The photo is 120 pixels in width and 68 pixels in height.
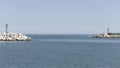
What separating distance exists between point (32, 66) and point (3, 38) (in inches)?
4959

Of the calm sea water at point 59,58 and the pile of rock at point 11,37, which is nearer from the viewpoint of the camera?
the calm sea water at point 59,58

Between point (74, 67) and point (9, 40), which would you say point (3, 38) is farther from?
point (74, 67)

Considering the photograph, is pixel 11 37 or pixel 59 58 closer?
pixel 59 58

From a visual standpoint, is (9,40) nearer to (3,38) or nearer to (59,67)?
(3,38)

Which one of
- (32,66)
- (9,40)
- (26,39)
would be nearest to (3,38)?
(9,40)

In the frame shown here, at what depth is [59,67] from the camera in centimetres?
6309

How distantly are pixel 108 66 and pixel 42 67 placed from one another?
11.5 m

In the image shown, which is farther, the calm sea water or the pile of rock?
the pile of rock

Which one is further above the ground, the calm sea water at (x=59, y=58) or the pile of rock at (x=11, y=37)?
the pile of rock at (x=11, y=37)

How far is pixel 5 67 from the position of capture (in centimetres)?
6231

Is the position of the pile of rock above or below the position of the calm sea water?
above

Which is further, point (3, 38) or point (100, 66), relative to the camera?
point (3, 38)

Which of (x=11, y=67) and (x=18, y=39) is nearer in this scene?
(x=11, y=67)

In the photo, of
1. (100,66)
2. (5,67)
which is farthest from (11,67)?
(100,66)
